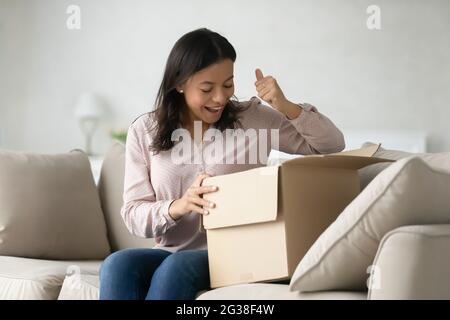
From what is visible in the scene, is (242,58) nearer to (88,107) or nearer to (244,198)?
(88,107)

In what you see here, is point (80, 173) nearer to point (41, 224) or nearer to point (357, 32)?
point (41, 224)

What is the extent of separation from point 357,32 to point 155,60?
1.36m

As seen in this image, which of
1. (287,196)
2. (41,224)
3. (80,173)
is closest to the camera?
(287,196)

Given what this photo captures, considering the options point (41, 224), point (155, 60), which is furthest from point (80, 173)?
point (155, 60)

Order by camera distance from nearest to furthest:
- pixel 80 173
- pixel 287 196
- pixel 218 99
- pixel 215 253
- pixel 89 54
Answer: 1. pixel 287 196
2. pixel 215 253
3. pixel 218 99
4. pixel 80 173
5. pixel 89 54

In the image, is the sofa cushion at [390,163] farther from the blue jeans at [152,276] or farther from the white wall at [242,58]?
the white wall at [242,58]

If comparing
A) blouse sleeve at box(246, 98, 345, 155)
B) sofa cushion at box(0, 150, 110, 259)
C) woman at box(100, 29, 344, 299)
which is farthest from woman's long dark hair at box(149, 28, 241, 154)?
sofa cushion at box(0, 150, 110, 259)

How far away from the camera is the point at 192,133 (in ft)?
6.89

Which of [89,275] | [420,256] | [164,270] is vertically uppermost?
[420,256]

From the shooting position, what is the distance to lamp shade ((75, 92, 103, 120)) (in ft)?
17.0

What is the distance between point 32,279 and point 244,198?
3.03ft

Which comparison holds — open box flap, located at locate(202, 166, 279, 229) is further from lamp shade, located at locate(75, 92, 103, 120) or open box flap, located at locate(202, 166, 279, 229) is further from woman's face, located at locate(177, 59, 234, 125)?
lamp shade, located at locate(75, 92, 103, 120)

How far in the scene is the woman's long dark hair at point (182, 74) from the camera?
2.00 metres

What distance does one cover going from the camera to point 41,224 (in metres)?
2.72
